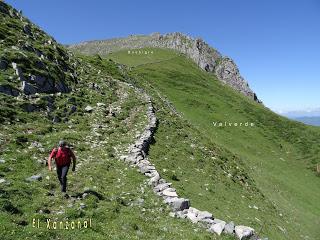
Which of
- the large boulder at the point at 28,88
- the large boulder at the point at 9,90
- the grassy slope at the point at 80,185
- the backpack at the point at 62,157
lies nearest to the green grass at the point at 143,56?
the large boulder at the point at 28,88

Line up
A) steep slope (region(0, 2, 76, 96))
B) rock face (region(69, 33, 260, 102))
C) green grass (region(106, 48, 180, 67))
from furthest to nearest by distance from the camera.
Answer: rock face (region(69, 33, 260, 102))
green grass (region(106, 48, 180, 67))
steep slope (region(0, 2, 76, 96))

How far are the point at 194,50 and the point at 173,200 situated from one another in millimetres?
144929

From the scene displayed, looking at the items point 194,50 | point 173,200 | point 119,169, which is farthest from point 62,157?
point 194,50

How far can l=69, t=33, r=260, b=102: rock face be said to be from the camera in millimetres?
159750

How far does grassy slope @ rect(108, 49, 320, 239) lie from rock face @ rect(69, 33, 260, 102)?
29325 millimetres

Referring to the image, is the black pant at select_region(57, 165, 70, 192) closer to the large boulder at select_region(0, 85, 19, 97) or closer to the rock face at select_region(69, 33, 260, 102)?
the large boulder at select_region(0, 85, 19, 97)

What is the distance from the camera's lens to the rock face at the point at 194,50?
524 feet

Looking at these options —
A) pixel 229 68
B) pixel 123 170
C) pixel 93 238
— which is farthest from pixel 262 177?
pixel 229 68

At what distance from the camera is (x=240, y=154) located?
6072 cm

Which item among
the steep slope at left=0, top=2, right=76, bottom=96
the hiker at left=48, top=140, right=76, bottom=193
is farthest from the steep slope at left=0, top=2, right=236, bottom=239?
the hiker at left=48, top=140, right=76, bottom=193

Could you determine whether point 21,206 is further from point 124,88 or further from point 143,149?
point 124,88

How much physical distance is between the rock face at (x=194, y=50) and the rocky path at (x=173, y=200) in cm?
12421

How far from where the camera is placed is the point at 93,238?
1677 cm

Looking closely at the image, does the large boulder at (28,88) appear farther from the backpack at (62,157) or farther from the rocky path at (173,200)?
the backpack at (62,157)
